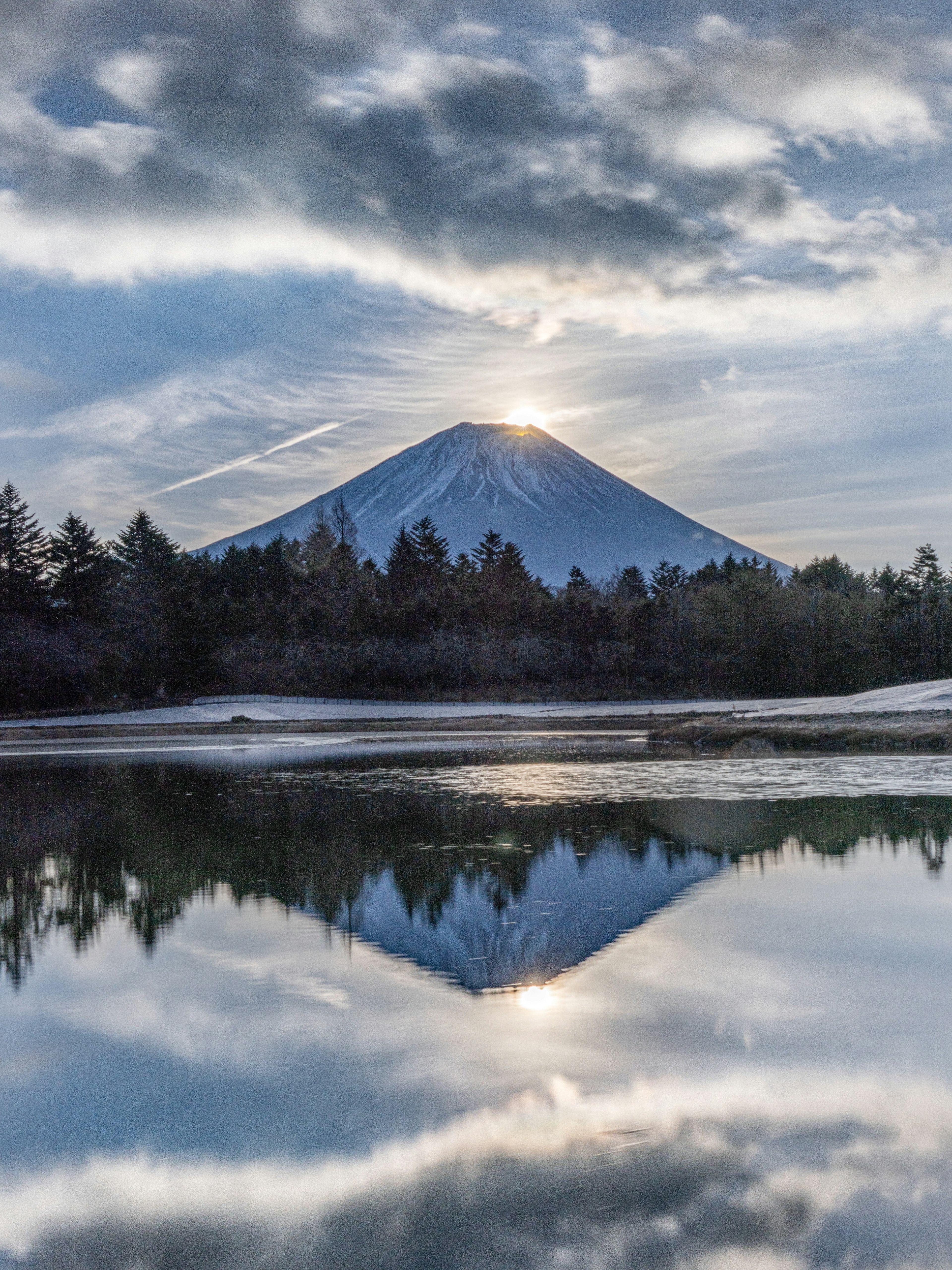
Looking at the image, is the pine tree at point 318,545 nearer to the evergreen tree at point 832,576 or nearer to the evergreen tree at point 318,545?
the evergreen tree at point 318,545

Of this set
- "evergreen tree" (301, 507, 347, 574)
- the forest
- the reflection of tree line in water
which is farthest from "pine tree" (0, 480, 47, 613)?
the reflection of tree line in water

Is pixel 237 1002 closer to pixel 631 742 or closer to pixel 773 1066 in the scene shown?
pixel 773 1066

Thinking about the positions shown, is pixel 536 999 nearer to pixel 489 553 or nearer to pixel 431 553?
pixel 431 553

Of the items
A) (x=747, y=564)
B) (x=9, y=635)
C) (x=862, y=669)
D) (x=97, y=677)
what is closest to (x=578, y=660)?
(x=862, y=669)

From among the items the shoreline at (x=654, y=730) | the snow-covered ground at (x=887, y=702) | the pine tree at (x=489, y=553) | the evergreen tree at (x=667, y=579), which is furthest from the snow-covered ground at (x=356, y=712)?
the evergreen tree at (x=667, y=579)

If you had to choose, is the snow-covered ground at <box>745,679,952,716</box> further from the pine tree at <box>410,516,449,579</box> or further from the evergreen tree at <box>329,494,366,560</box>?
the evergreen tree at <box>329,494,366,560</box>

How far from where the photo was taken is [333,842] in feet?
31.9

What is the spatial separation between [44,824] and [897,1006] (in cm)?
999

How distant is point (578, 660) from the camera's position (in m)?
59.4

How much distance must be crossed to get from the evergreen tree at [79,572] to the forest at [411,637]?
0.10 metres

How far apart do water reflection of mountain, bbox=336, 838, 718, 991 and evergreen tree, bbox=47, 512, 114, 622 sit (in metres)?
53.9

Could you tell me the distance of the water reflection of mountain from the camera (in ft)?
18.2

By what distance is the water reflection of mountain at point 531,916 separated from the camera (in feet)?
18.2

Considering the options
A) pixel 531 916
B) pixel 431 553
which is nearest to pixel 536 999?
pixel 531 916
